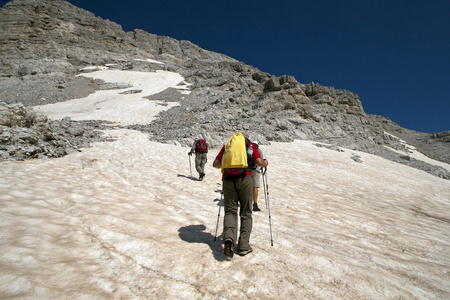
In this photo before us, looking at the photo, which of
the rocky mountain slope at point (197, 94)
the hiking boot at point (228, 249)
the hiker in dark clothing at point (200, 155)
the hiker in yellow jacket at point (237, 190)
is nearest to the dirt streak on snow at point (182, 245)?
the hiking boot at point (228, 249)

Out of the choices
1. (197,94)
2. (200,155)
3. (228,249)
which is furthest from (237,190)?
(197,94)

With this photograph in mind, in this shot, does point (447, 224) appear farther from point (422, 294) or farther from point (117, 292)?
point (117, 292)

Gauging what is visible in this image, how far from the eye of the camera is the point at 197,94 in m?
42.8

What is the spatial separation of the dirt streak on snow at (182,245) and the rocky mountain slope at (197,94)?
5206 millimetres

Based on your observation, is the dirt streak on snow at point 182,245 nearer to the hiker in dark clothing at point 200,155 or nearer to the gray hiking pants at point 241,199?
the gray hiking pants at point 241,199

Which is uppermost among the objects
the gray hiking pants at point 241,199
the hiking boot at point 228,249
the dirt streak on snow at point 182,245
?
the gray hiking pants at point 241,199

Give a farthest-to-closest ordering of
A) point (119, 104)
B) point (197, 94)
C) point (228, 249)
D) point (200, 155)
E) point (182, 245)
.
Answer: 1. point (197, 94)
2. point (119, 104)
3. point (200, 155)
4. point (182, 245)
5. point (228, 249)

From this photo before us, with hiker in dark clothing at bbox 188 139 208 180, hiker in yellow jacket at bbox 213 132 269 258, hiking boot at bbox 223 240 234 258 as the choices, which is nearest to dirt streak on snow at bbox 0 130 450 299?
hiking boot at bbox 223 240 234 258

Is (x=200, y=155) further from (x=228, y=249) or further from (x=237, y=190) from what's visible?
(x=228, y=249)

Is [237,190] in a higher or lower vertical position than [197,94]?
lower

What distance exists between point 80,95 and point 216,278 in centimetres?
4617

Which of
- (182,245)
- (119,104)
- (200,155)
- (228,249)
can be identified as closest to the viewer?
(228,249)

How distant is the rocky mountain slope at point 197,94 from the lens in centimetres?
2692

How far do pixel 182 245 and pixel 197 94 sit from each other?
136 ft
